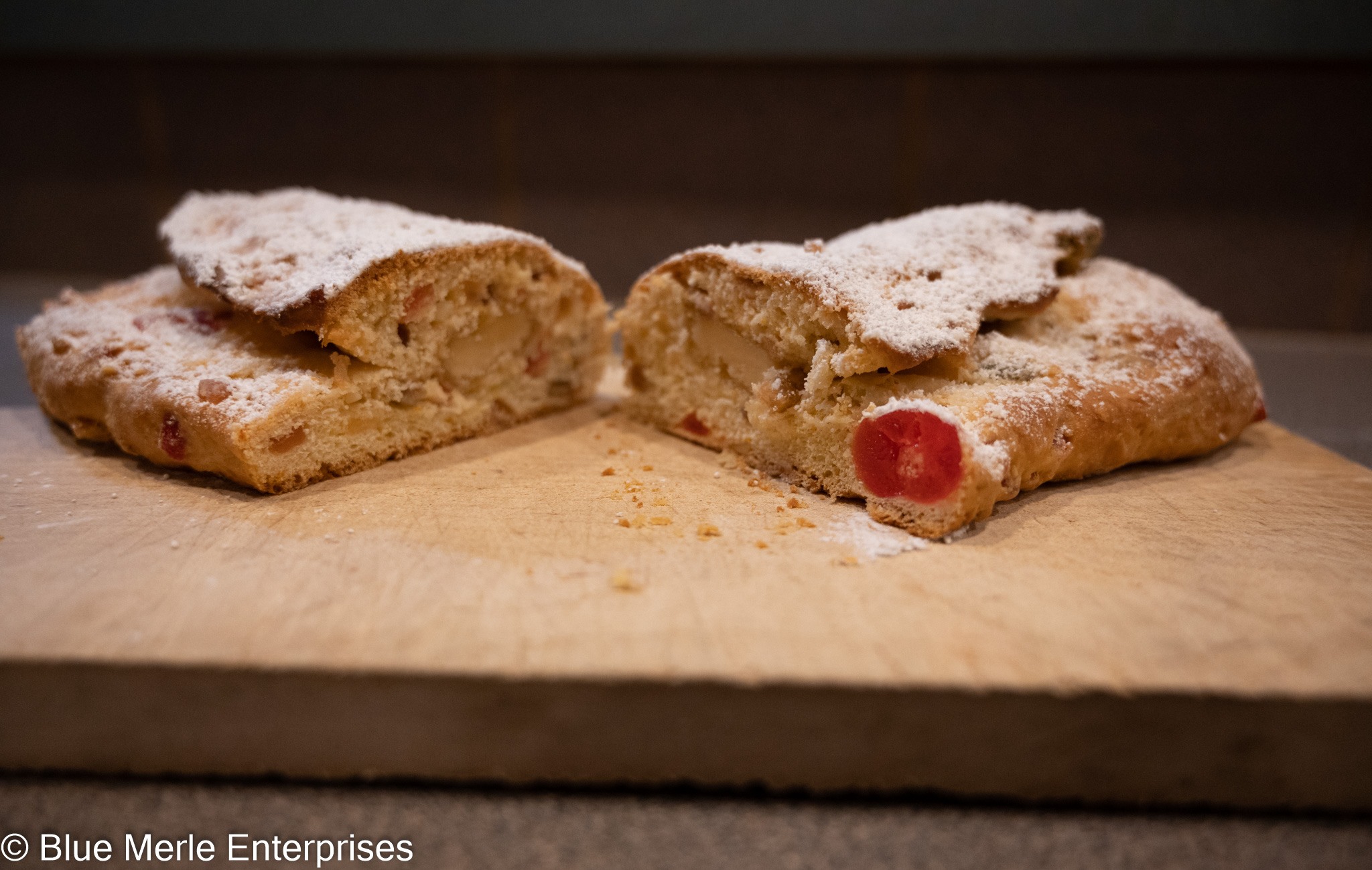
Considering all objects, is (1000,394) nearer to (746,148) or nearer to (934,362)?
(934,362)

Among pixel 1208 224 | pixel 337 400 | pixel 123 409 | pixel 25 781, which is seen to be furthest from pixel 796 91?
pixel 25 781

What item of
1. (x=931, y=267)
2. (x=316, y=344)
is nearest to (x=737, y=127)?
(x=931, y=267)

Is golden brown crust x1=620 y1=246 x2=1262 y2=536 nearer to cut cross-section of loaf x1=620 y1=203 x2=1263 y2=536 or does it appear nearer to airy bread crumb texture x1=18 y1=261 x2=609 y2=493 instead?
cut cross-section of loaf x1=620 y1=203 x2=1263 y2=536

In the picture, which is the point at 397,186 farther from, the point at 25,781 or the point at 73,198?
the point at 25,781

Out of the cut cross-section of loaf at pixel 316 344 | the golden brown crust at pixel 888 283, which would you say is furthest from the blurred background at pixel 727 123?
the golden brown crust at pixel 888 283

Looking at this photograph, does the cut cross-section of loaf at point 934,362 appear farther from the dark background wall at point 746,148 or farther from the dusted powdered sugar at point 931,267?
the dark background wall at point 746,148
